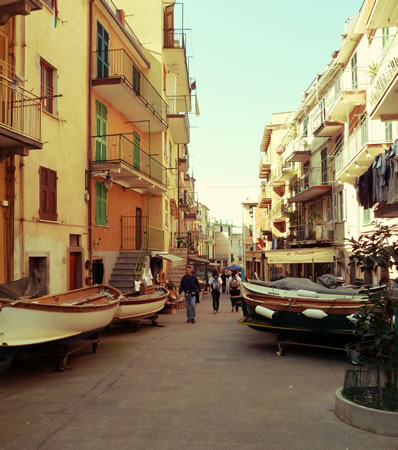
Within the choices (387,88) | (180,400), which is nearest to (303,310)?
(180,400)

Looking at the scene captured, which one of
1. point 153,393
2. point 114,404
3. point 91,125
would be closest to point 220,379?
point 153,393

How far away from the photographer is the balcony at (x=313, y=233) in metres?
26.4

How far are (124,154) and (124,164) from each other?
117 inches

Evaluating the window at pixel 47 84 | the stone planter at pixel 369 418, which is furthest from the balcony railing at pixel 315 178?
the stone planter at pixel 369 418

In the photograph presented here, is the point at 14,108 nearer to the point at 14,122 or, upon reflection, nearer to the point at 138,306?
the point at 14,122

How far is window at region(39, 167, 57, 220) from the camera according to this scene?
12.9 meters

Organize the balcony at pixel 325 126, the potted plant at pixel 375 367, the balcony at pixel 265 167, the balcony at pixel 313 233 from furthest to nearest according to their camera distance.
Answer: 1. the balcony at pixel 265 167
2. the balcony at pixel 313 233
3. the balcony at pixel 325 126
4. the potted plant at pixel 375 367

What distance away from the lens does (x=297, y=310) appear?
9.97m

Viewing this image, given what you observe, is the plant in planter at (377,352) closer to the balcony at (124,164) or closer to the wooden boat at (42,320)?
the wooden boat at (42,320)

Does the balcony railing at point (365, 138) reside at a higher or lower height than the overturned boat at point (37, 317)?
higher

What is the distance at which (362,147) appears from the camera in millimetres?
17172

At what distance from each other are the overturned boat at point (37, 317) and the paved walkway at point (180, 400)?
0.76 metres

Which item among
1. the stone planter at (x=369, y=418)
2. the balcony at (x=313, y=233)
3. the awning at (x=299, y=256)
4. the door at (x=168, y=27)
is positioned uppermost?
the door at (x=168, y=27)

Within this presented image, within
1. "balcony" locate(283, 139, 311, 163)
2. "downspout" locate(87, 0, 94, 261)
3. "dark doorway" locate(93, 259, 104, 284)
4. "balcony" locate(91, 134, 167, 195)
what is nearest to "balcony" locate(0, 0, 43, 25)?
"downspout" locate(87, 0, 94, 261)
